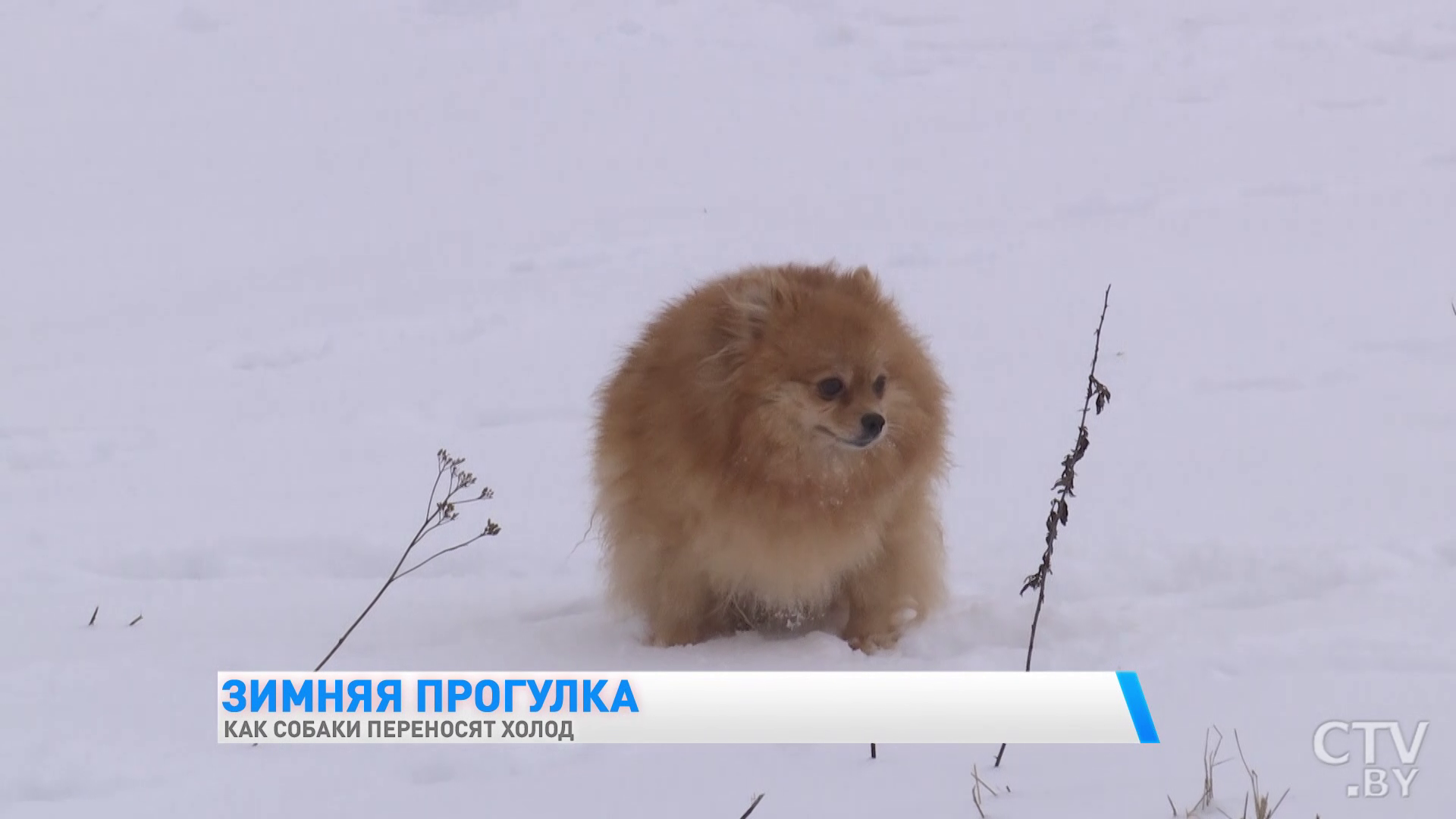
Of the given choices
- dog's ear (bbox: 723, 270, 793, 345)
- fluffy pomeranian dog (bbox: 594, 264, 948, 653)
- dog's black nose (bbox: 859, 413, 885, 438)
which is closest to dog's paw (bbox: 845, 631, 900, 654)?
fluffy pomeranian dog (bbox: 594, 264, 948, 653)

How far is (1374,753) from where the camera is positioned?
299cm

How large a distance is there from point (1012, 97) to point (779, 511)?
29.9ft

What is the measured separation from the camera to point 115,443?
6934 millimetres

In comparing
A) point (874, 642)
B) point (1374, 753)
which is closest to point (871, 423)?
point (874, 642)

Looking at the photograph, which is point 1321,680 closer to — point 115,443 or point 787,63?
point 115,443

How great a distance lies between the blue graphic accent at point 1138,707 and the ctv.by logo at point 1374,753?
1.14 ft

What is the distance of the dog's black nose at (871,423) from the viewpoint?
422cm

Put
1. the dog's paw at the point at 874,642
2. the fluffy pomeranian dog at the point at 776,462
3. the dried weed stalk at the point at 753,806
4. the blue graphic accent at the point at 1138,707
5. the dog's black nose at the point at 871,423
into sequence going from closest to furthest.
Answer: the dried weed stalk at the point at 753,806 → the blue graphic accent at the point at 1138,707 → the dog's black nose at the point at 871,423 → the fluffy pomeranian dog at the point at 776,462 → the dog's paw at the point at 874,642

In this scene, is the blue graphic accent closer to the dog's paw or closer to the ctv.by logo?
the ctv.by logo

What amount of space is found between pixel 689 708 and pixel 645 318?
5.22 meters

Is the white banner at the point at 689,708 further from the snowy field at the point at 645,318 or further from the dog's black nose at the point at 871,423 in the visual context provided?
the dog's black nose at the point at 871,423

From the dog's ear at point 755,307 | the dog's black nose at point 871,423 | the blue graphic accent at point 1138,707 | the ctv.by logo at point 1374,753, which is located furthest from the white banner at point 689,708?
the dog's ear at point 755,307

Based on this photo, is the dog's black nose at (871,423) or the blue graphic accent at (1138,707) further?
the dog's black nose at (871,423)

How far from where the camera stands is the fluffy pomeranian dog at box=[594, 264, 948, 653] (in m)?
4.35
